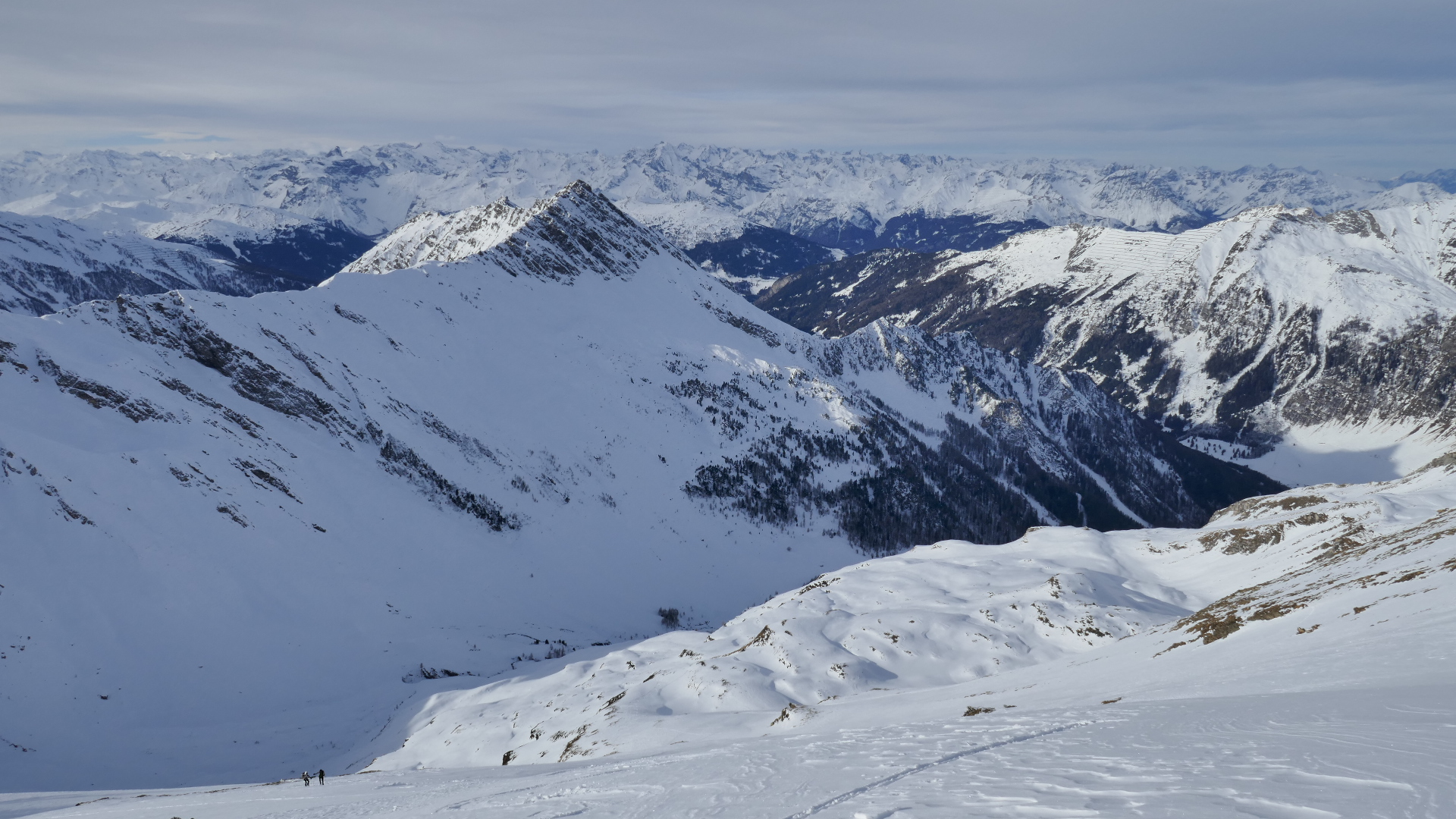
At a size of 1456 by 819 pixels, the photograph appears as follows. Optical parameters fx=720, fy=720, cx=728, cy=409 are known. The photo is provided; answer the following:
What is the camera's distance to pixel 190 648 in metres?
75.4

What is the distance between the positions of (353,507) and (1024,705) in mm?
98000

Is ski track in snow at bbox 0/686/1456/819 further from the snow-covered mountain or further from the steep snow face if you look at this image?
the snow-covered mountain

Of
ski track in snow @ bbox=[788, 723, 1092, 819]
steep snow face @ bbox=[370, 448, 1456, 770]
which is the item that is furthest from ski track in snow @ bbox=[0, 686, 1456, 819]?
steep snow face @ bbox=[370, 448, 1456, 770]

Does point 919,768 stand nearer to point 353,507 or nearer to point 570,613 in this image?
point 570,613

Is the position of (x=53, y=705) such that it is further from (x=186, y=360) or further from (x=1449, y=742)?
(x=1449, y=742)

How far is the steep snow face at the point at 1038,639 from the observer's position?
32.6 m

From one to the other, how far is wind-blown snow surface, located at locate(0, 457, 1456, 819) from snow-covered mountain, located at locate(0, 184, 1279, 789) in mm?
18533

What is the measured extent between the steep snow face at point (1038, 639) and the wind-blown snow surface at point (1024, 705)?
0.28m

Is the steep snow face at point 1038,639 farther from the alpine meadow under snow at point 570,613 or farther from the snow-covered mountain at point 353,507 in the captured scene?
the snow-covered mountain at point 353,507

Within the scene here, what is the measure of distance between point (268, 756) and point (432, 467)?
191 feet

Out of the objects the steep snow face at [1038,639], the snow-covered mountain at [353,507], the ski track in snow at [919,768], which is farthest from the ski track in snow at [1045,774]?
the snow-covered mountain at [353,507]

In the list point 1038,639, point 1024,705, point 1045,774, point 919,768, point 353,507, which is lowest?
point 1038,639

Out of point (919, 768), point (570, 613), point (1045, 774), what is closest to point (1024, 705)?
point (919, 768)

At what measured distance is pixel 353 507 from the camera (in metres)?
104
